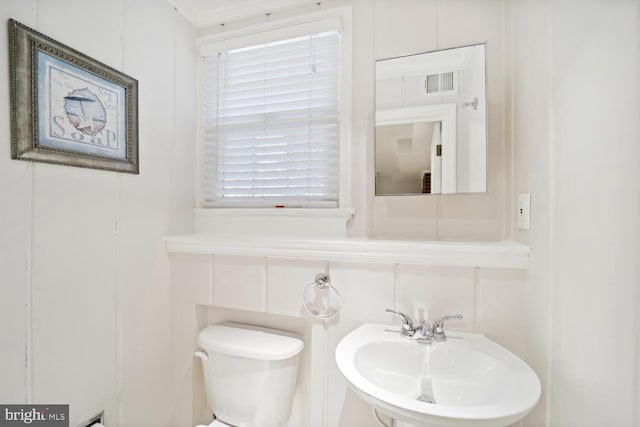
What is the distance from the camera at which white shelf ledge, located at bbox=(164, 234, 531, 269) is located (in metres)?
Result: 0.89

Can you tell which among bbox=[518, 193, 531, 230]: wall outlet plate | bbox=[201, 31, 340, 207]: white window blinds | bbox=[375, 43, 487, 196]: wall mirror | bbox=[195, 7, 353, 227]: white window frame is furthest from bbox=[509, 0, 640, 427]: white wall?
bbox=[201, 31, 340, 207]: white window blinds

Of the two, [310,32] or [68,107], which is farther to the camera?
[310,32]

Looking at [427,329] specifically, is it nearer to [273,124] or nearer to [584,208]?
[584,208]

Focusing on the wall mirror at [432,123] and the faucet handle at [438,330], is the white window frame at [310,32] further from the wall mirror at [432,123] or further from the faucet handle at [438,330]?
the faucet handle at [438,330]

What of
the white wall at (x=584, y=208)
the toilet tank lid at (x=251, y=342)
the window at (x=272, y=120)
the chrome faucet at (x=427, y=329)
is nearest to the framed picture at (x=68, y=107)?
the window at (x=272, y=120)

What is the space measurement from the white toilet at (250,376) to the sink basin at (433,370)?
1.16 feet

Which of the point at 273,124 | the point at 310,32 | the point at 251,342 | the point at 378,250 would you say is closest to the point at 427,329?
the point at 378,250

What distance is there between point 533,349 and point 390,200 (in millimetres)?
717

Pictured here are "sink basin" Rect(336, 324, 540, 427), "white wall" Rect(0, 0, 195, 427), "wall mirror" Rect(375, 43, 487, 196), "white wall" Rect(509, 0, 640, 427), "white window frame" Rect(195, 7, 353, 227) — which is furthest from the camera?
"white window frame" Rect(195, 7, 353, 227)

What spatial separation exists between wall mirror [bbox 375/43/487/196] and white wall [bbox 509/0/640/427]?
0.19m

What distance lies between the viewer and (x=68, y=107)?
935 millimetres

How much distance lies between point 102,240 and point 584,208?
1.48 m

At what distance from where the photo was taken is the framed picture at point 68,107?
0.81 m

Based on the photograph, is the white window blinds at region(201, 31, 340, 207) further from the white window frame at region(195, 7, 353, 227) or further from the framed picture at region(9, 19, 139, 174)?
the framed picture at region(9, 19, 139, 174)
